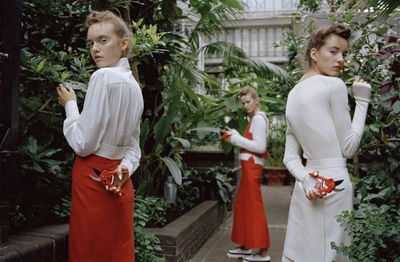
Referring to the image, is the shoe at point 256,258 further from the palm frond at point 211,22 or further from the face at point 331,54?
the palm frond at point 211,22

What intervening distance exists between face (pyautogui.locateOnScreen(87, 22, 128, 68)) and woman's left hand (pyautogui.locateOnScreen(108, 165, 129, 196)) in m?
0.55

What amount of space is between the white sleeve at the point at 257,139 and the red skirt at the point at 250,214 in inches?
5.8

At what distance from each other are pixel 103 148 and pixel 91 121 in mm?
167

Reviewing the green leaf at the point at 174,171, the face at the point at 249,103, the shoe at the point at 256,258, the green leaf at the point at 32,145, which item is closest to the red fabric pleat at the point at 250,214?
the shoe at the point at 256,258

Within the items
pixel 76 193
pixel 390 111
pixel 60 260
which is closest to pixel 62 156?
pixel 60 260

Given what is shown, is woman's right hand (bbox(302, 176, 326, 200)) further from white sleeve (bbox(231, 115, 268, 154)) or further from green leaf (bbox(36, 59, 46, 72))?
white sleeve (bbox(231, 115, 268, 154))

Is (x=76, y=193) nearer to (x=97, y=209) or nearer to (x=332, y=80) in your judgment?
(x=97, y=209)

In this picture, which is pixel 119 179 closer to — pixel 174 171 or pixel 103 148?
pixel 103 148

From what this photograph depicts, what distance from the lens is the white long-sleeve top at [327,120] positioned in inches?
93.3

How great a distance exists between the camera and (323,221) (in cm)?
236

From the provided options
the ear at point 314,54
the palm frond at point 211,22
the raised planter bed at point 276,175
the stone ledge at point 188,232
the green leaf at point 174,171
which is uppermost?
the palm frond at point 211,22

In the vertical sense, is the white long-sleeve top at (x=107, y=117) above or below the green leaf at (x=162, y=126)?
above

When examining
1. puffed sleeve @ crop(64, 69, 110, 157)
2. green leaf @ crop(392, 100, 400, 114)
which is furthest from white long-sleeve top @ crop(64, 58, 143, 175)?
green leaf @ crop(392, 100, 400, 114)

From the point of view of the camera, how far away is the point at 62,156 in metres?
3.36
